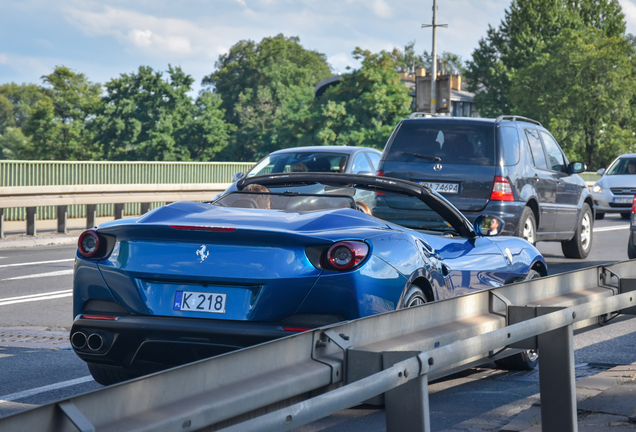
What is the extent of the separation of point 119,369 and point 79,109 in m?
69.2

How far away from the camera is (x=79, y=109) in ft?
231

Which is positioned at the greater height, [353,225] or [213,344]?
[353,225]

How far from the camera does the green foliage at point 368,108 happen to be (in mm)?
55531

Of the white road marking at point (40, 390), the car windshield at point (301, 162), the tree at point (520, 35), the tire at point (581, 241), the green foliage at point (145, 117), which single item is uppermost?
the tree at point (520, 35)

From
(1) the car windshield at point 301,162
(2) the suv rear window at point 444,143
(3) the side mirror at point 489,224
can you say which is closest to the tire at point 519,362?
(3) the side mirror at point 489,224

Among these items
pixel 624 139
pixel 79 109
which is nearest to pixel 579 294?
pixel 624 139

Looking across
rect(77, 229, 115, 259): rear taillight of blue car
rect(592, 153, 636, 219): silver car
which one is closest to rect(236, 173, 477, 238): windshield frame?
rect(77, 229, 115, 259): rear taillight of blue car

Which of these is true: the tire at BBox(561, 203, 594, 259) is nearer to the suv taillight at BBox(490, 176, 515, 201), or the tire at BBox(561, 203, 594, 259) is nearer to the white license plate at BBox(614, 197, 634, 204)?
the suv taillight at BBox(490, 176, 515, 201)

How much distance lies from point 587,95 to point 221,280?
49173mm

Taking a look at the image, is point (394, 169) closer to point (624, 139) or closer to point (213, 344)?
point (213, 344)

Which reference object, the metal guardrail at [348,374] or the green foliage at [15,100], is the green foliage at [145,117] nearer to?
the metal guardrail at [348,374]

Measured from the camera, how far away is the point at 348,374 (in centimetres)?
264

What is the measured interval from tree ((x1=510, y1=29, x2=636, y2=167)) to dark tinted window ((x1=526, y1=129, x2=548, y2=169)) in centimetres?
3913

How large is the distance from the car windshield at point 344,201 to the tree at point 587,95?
45.3 metres
